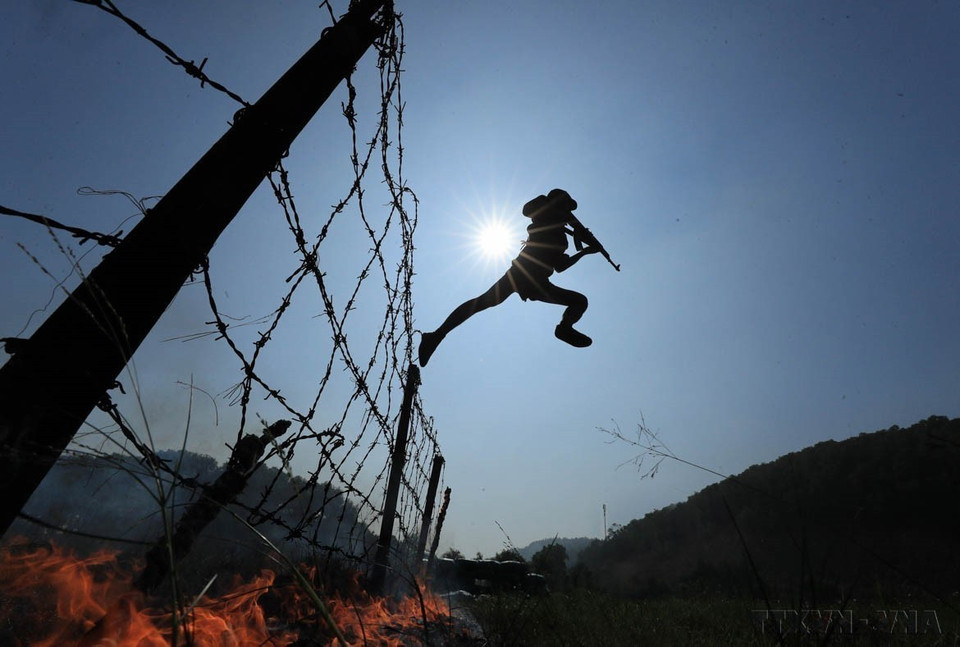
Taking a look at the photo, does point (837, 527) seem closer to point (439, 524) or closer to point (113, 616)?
point (439, 524)

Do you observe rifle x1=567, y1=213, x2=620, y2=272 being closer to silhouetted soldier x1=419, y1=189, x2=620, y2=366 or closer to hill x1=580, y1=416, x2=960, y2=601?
silhouetted soldier x1=419, y1=189, x2=620, y2=366

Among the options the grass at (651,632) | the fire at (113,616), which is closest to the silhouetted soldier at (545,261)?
the grass at (651,632)

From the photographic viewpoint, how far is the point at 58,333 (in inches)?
43.0

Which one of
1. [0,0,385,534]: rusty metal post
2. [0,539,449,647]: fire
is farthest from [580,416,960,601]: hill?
[0,0,385,534]: rusty metal post

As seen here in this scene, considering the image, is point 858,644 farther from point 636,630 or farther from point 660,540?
point 660,540

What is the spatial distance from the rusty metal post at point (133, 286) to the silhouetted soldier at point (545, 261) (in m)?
1.95

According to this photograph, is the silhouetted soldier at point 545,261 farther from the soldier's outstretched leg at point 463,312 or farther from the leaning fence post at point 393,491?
the leaning fence post at point 393,491

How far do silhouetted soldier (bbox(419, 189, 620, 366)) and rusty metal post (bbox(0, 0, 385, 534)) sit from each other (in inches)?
76.6

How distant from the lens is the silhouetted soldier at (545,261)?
3.24 meters

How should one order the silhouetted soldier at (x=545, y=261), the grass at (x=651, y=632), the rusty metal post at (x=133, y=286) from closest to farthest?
the rusty metal post at (x=133, y=286) < the grass at (x=651, y=632) < the silhouetted soldier at (x=545, y=261)

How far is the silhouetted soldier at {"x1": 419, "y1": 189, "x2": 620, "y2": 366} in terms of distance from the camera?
3.24m

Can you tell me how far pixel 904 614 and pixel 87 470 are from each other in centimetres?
696

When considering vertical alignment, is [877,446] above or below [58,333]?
above

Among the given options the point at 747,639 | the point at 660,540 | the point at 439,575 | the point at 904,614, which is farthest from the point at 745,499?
the point at 747,639
